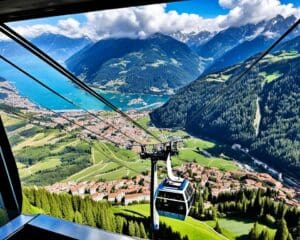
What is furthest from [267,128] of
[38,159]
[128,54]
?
[38,159]

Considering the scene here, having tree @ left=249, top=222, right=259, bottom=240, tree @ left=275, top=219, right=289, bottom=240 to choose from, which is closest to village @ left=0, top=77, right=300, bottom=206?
tree @ left=275, top=219, right=289, bottom=240

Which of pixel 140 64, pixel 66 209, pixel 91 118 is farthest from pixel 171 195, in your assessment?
pixel 140 64

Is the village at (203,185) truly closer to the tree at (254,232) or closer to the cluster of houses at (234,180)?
the cluster of houses at (234,180)

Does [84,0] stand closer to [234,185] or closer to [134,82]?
[234,185]

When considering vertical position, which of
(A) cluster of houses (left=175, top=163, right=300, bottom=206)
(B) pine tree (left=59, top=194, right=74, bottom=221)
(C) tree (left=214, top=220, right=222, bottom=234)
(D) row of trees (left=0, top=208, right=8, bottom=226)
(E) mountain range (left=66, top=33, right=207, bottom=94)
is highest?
(E) mountain range (left=66, top=33, right=207, bottom=94)

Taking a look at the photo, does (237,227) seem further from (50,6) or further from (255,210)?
(50,6)

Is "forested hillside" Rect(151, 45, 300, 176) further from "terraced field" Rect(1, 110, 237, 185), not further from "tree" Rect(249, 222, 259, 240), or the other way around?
"tree" Rect(249, 222, 259, 240)
